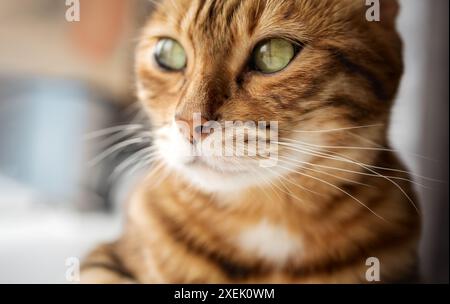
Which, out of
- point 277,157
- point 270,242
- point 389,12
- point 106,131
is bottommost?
point 270,242

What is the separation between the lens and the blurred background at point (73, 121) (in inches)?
29.8

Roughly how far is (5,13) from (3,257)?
389 mm

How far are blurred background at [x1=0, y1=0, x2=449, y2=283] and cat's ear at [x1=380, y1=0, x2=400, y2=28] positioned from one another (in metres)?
0.04

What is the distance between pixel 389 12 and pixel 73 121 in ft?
1.73

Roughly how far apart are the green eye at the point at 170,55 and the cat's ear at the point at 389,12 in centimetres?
29

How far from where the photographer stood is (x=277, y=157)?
62 cm

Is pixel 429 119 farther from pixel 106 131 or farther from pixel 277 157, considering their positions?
pixel 106 131

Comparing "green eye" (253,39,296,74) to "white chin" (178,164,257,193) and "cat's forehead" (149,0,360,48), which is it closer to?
"cat's forehead" (149,0,360,48)

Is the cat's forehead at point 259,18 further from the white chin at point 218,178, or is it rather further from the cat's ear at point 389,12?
the white chin at point 218,178

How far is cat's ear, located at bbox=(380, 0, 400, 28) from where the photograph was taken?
0.68 m

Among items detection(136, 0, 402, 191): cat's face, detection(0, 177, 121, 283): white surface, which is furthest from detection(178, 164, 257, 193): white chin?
detection(0, 177, 121, 283): white surface

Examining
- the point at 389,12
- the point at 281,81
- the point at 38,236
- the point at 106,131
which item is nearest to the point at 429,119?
the point at 389,12
